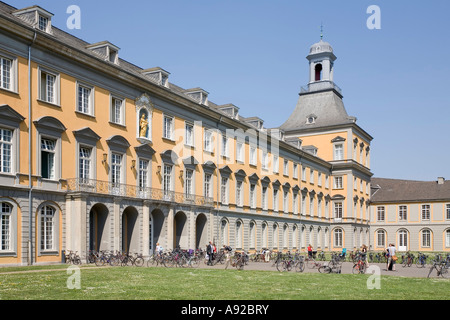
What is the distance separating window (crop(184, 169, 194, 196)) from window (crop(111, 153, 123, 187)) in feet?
25.7

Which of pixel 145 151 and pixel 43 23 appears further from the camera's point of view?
pixel 145 151

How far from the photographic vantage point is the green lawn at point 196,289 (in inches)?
611

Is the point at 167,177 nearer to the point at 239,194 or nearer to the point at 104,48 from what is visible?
the point at 104,48

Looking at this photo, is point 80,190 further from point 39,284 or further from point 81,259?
point 39,284

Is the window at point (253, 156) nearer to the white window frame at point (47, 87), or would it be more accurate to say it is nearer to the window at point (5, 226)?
the white window frame at point (47, 87)

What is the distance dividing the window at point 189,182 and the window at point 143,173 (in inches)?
194

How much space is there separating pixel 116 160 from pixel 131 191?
223 centimetres

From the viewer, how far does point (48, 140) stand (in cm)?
3003

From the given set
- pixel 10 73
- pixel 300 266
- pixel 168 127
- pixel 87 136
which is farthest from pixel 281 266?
pixel 10 73

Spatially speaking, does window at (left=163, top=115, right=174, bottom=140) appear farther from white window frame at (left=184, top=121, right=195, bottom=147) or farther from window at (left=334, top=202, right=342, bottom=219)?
window at (left=334, top=202, right=342, bottom=219)

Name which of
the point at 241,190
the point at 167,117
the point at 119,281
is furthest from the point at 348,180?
the point at 119,281

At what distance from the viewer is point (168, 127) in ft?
134

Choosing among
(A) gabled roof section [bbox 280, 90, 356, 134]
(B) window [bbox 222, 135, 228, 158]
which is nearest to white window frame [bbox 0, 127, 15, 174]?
(B) window [bbox 222, 135, 228, 158]
